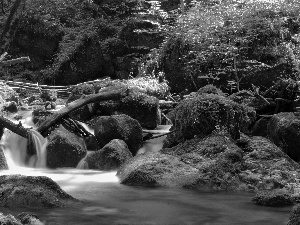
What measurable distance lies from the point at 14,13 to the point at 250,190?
14.8ft

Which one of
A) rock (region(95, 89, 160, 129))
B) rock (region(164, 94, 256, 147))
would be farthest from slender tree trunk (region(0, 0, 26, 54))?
rock (region(95, 89, 160, 129))

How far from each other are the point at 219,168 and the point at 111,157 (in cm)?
232

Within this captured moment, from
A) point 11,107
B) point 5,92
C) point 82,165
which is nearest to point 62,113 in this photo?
A: point 82,165

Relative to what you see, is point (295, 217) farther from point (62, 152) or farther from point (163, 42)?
point (163, 42)

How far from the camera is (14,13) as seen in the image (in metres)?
3.50

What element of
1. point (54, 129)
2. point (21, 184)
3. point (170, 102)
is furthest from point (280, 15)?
point (21, 184)

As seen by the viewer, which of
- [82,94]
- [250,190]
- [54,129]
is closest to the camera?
[250,190]

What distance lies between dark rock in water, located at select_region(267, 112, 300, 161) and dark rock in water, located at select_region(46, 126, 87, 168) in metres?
4.12

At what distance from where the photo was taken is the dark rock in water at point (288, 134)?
828 cm

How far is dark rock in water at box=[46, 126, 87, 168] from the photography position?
870cm

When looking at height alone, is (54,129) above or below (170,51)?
below

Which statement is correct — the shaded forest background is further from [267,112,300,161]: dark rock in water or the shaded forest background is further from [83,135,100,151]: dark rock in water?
[83,135,100,151]: dark rock in water

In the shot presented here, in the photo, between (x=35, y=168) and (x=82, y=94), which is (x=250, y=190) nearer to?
(x=35, y=168)

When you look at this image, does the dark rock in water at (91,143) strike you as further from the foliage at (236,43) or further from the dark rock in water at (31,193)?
the foliage at (236,43)
